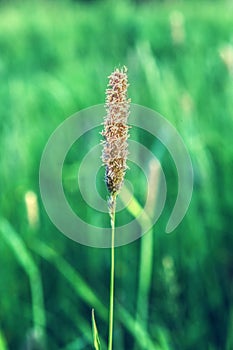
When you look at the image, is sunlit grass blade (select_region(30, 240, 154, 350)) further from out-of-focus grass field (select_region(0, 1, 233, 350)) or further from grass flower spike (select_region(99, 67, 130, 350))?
grass flower spike (select_region(99, 67, 130, 350))

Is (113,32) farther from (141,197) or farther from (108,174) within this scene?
(108,174)

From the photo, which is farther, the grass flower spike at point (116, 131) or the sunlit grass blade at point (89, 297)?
the sunlit grass blade at point (89, 297)

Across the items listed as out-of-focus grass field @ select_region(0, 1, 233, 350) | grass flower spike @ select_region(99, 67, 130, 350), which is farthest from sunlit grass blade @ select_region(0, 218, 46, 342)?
grass flower spike @ select_region(99, 67, 130, 350)

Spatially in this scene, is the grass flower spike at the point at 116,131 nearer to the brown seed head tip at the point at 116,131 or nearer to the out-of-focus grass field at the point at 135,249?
the brown seed head tip at the point at 116,131

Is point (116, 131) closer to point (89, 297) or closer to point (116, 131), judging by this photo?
point (116, 131)

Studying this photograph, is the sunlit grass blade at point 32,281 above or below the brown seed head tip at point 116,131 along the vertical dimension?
above

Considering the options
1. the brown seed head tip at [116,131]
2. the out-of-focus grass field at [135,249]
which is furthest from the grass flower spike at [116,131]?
the out-of-focus grass field at [135,249]

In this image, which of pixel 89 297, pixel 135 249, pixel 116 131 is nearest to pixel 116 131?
pixel 116 131

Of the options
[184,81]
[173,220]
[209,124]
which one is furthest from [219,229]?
[184,81]

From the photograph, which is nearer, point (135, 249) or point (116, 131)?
point (116, 131)
